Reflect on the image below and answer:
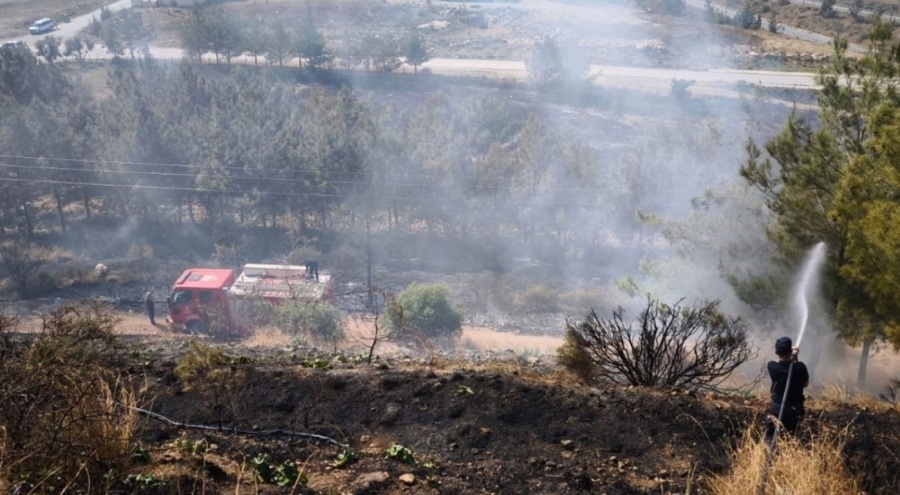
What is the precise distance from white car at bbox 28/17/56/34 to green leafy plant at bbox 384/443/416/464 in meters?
50.4

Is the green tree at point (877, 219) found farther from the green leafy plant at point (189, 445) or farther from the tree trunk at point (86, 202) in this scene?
the tree trunk at point (86, 202)

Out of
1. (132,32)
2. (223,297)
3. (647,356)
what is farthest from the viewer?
(132,32)

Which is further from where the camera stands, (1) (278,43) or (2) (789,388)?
(1) (278,43)

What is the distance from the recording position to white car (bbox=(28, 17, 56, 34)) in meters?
46.7

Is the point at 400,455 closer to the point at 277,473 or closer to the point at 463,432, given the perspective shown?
the point at 463,432

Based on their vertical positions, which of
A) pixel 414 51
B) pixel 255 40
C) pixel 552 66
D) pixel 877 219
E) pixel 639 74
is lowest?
pixel 639 74

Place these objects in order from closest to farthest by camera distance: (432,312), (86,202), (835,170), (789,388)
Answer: (789,388) < (835,170) < (432,312) < (86,202)

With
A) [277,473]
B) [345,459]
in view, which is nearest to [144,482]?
[277,473]

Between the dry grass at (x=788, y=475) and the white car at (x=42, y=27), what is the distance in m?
51.8

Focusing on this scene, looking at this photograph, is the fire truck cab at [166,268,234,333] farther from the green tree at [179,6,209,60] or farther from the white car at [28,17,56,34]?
the white car at [28,17,56,34]

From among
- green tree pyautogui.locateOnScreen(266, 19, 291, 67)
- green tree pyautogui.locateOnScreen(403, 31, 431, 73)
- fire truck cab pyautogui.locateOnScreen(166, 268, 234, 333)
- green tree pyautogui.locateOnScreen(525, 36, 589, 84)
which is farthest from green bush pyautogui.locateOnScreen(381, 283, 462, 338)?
green tree pyautogui.locateOnScreen(266, 19, 291, 67)

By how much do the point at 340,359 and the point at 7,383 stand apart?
4136mm

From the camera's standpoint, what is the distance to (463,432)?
556cm

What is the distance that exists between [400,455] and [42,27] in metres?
51.2
